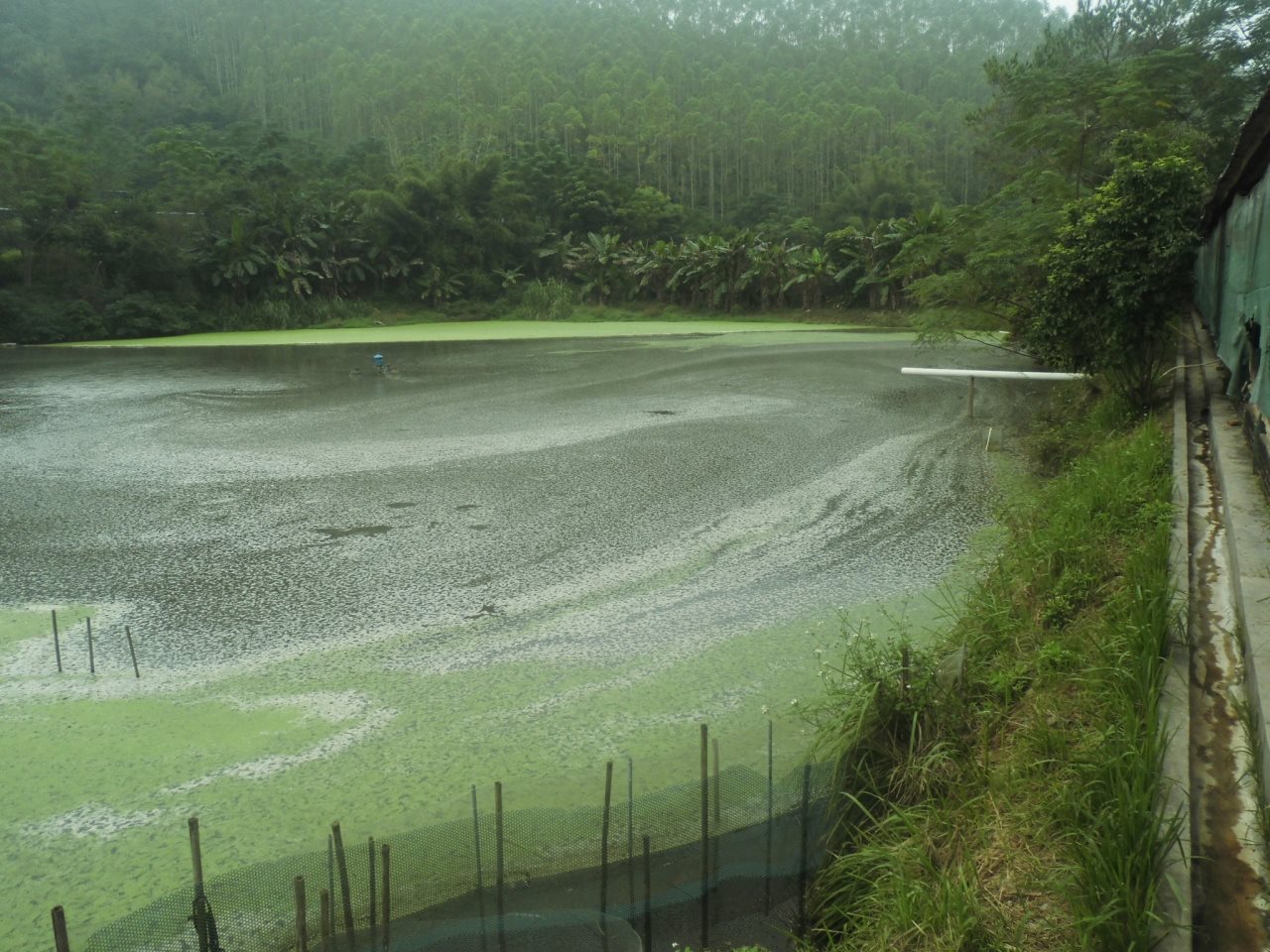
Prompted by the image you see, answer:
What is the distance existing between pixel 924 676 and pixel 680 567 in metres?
2.55

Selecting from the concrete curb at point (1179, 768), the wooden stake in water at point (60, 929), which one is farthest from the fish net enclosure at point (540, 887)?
the concrete curb at point (1179, 768)

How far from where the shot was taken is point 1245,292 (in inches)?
198

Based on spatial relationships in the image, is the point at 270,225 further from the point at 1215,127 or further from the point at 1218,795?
the point at 1218,795

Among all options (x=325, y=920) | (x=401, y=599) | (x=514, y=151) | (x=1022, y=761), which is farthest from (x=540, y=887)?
(x=514, y=151)

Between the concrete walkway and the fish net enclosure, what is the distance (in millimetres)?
1028

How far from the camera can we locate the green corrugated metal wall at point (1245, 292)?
4281mm

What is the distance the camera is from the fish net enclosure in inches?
98.7

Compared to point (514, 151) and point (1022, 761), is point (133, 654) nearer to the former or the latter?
point (1022, 761)

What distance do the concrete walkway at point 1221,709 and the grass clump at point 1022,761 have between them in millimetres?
64

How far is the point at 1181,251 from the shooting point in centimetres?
655

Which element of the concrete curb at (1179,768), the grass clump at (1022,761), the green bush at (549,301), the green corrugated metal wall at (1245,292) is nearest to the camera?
the concrete curb at (1179,768)

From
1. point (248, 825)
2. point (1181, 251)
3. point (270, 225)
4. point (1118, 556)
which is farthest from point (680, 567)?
point (270, 225)

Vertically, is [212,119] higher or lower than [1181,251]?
higher

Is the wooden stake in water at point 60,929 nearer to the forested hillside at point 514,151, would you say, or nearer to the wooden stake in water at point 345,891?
the wooden stake in water at point 345,891
